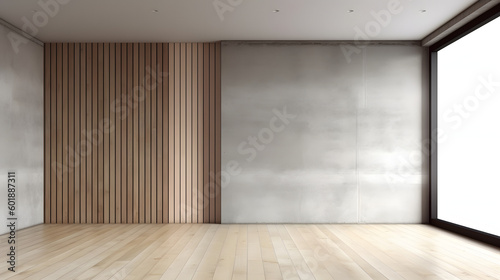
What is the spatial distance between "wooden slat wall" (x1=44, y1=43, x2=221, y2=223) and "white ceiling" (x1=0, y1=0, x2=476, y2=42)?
45cm

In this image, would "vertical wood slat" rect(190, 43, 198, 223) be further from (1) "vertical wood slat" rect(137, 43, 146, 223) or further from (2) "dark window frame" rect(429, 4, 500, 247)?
(2) "dark window frame" rect(429, 4, 500, 247)

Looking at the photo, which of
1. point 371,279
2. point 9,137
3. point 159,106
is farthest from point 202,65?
point 371,279

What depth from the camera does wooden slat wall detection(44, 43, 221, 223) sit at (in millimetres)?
8086

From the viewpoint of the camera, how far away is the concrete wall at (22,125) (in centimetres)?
689

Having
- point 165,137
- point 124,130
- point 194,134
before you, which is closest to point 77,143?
point 124,130

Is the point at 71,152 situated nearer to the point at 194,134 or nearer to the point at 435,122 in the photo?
the point at 194,134

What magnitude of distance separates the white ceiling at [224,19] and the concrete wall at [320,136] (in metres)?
0.48

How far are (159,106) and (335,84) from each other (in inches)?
114

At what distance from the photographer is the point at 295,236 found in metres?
6.65

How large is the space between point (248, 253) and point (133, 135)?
3.59 meters

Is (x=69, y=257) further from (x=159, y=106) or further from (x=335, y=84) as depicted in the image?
(x=335, y=84)

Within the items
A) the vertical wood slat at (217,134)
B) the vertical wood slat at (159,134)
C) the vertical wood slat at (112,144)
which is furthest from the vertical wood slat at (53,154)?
the vertical wood slat at (217,134)

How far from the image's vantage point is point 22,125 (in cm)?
740

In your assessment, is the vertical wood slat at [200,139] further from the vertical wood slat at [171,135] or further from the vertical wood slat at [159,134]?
the vertical wood slat at [159,134]
